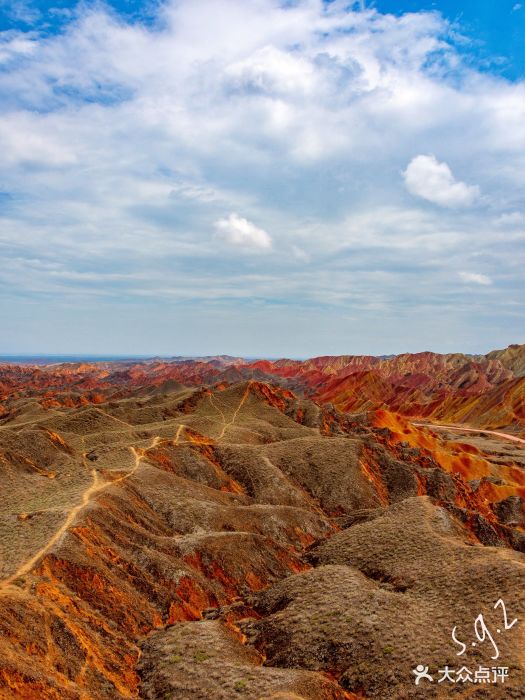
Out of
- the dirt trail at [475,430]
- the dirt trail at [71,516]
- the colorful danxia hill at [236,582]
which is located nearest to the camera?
the colorful danxia hill at [236,582]

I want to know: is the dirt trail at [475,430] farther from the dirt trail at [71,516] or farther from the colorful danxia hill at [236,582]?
the dirt trail at [71,516]

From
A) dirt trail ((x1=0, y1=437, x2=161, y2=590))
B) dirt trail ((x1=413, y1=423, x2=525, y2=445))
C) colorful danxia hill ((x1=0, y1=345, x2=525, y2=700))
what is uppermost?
dirt trail ((x1=0, y1=437, x2=161, y2=590))

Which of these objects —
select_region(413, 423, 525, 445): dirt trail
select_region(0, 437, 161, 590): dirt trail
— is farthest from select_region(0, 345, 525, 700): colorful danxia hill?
select_region(413, 423, 525, 445): dirt trail

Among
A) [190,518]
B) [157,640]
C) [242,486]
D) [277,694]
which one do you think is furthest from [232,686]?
[242,486]

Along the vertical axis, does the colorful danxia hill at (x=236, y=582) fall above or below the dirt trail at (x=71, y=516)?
below

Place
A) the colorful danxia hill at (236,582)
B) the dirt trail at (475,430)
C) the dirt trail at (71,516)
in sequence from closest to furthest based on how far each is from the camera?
the colorful danxia hill at (236,582)
the dirt trail at (71,516)
the dirt trail at (475,430)

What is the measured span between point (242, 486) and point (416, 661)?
114ft

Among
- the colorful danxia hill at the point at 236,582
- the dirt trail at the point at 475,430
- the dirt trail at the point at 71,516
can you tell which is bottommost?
the dirt trail at the point at 475,430

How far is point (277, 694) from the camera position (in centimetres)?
2122

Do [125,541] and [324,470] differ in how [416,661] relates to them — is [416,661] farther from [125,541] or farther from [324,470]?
[324,470]

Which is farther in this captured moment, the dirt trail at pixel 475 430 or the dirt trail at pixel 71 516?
the dirt trail at pixel 475 430

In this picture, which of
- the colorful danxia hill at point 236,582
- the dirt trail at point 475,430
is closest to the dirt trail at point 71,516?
the colorful danxia hill at point 236,582

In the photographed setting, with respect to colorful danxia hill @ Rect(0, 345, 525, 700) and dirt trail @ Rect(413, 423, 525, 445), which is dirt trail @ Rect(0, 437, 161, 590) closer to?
colorful danxia hill @ Rect(0, 345, 525, 700)

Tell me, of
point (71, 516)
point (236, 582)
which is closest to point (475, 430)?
point (236, 582)
